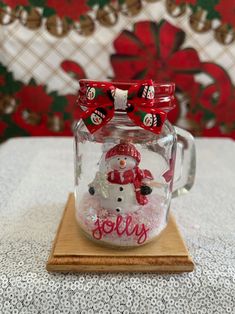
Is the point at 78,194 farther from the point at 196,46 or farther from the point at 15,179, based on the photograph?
the point at 196,46

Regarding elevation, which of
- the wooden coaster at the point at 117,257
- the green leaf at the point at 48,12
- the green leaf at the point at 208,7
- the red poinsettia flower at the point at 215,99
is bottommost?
the wooden coaster at the point at 117,257

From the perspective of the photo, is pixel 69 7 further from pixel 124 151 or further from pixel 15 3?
pixel 124 151

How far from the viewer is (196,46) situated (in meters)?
1.07

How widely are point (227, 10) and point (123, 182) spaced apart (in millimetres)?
895

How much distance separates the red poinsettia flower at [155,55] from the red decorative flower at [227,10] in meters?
0.14

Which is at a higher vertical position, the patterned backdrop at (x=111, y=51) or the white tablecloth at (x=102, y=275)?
the patterned backdrop at (x=111, y=51)

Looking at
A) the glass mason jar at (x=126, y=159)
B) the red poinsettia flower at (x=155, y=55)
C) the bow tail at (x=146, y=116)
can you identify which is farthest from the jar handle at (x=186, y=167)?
the red poinsettia flower at (x=155, y=55)

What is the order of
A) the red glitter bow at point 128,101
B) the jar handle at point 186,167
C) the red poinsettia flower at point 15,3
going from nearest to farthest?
the red glitter bow at point 128,101 < the jar handle at point 186,167 < the red poinsettia flower at point 15,3

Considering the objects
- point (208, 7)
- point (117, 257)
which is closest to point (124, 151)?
point (117, 257)

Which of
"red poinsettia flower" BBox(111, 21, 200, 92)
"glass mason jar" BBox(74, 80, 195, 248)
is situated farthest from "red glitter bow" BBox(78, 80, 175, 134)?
"red poinsettia flower" BBox(111, 21, 200, 92)

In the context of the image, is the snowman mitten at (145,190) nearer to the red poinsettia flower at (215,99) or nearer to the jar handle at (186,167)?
the jar handle at (186,167)

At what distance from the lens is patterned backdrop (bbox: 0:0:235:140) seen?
1032mm

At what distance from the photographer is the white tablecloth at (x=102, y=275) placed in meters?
0.38

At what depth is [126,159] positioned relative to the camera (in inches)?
16.6
